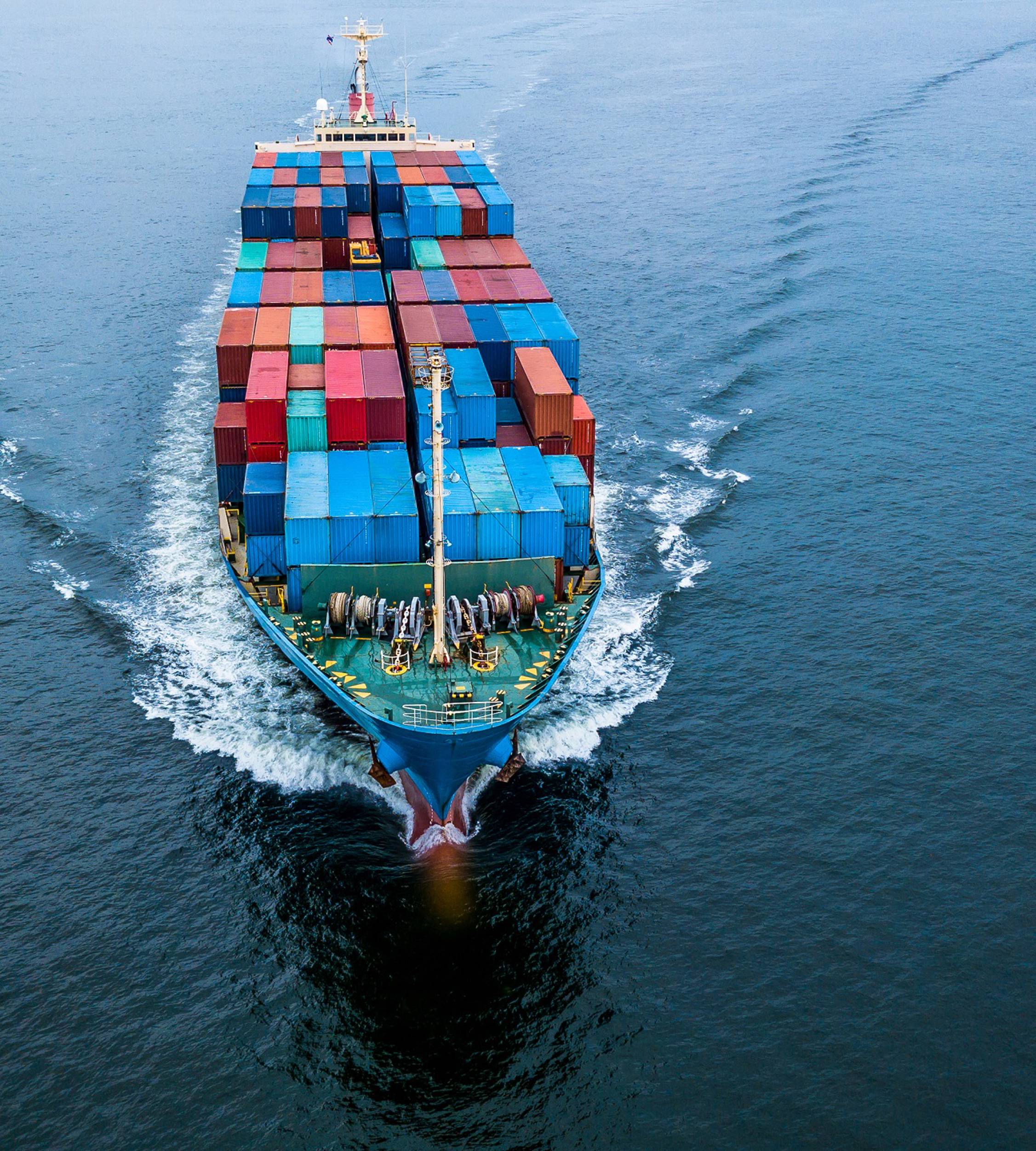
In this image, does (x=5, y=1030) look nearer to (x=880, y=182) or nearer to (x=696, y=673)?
(x=696, y=673)

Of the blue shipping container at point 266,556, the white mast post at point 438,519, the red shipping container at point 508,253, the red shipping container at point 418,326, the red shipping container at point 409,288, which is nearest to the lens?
the white mast post at point 438,519

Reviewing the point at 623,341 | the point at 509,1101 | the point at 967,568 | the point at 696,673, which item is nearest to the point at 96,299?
the point at 623,341

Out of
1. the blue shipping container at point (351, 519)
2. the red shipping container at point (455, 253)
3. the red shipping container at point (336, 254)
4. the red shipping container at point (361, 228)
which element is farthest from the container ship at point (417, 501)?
the red shipping container at point (361, 228)

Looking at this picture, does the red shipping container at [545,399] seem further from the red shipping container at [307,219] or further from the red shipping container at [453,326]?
Answer: the red shipping container at [307,219]

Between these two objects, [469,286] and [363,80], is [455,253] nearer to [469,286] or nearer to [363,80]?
[469,286]

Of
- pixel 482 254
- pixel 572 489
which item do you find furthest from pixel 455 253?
pixel 572 489

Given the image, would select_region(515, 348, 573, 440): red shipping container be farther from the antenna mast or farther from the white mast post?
the antenna mast
